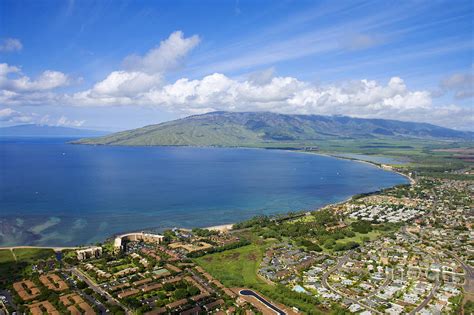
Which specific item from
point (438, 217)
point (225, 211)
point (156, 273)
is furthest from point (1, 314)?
point (438, 217)

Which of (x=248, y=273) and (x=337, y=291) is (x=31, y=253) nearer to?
(x=248, y=273)

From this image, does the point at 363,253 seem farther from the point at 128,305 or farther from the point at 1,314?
the point at 1,314

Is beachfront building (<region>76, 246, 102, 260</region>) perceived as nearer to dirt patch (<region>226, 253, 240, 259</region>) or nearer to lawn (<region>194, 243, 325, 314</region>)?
lawn (<region>194, 243, 325, 314</region>)

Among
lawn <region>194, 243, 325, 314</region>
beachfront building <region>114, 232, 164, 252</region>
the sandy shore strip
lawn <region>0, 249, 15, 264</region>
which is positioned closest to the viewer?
lawn <region>194, 243, 325, 314</region>

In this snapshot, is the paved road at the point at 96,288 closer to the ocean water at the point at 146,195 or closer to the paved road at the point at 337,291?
the ocean water at the point at 146,195

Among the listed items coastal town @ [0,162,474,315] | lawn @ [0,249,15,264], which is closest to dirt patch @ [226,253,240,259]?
coastal town @ [0,162,474,315]

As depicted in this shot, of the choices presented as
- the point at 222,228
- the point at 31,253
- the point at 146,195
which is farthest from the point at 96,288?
the point at 146,195
